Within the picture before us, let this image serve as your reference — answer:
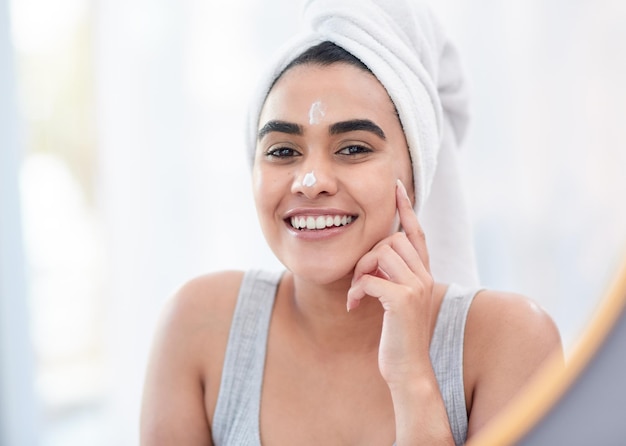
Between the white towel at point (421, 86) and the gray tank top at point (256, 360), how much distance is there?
0.11 m

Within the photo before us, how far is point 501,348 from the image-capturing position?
→ 0.83 m

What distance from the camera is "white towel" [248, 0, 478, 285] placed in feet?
2.82

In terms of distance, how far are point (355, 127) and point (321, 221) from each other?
116 millimetres

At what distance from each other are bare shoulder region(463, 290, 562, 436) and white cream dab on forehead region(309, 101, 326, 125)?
0.30 meters

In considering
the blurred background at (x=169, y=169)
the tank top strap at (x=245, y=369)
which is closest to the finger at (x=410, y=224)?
the tank top strap at (x=245, y=369)

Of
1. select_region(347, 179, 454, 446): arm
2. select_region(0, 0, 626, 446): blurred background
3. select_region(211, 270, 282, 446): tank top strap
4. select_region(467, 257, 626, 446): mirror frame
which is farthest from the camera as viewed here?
select_region(0, 0, 626, 446): blurred background

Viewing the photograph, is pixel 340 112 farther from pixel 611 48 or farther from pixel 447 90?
pixel 611 48

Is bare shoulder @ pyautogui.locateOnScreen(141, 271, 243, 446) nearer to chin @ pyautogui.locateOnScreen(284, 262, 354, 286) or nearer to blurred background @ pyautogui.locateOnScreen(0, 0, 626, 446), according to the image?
chin @ pyautogui.locateOnScreen(284, 262, 354, 286)

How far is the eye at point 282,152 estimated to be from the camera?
869 mm

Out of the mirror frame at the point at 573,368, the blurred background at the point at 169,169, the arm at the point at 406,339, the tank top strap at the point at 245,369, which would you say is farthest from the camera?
the blurred background at the point at 169,169

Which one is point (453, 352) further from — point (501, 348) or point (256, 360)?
point (256, 360)

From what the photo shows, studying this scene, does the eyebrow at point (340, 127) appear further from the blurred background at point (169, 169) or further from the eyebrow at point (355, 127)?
the blurred background at point (169, 169)

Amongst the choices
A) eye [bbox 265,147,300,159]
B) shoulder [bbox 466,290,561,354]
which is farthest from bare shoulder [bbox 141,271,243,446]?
shoulder [bbox 466,290,561,354]

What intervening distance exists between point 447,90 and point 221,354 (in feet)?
1.56
